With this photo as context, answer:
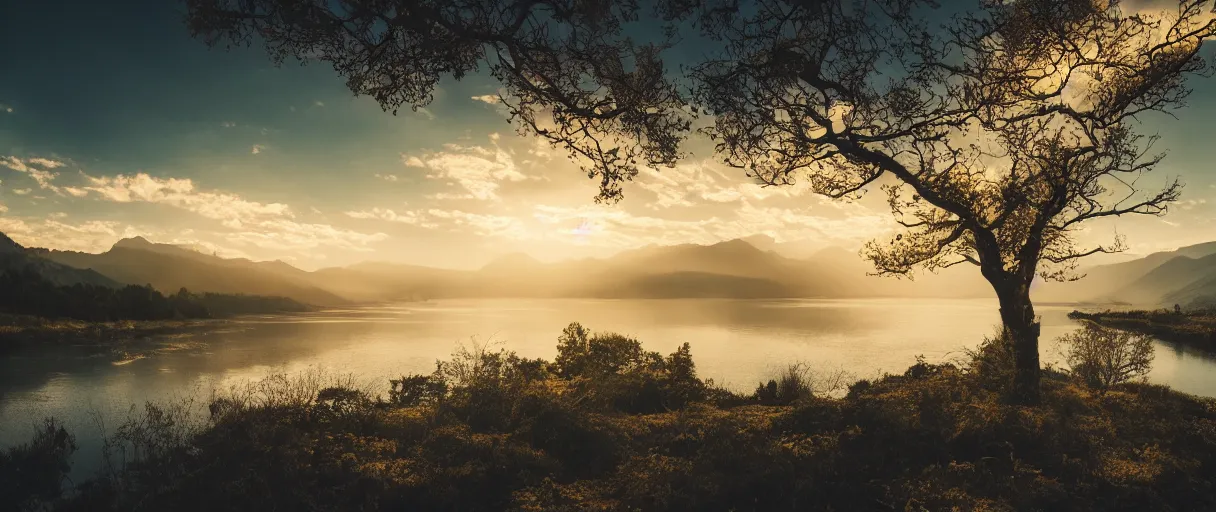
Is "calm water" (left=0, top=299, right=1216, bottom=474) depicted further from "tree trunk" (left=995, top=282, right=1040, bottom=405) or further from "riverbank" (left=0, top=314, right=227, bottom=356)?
"tree trunk" (left=995, top=282, right=1040, bottom=405)

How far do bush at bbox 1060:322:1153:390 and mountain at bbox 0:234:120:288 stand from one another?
253 ft

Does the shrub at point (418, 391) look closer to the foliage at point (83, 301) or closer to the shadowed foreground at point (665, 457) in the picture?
the shadowed foreground at point (665, 457)

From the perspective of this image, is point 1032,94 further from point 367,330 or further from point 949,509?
point 367,330

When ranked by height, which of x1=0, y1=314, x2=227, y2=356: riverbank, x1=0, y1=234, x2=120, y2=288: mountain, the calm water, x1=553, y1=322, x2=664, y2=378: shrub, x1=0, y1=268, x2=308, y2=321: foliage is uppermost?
x1=0, y1=234, x2=120, y2=288: mountain

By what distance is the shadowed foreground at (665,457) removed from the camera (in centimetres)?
812

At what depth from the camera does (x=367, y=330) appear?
63969 millimetres

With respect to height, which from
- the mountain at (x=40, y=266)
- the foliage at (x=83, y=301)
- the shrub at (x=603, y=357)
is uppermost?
the mountain at (x=40, y=266)

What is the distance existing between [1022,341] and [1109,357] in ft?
32.2

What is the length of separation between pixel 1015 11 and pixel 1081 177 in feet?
15.4

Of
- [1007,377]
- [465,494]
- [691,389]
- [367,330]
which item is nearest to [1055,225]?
[1007,377]

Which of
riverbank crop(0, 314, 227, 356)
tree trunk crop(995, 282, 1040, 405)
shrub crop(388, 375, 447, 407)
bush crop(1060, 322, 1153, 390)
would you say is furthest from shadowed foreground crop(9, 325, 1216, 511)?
riverbank crop(0, 314, 227, 356)

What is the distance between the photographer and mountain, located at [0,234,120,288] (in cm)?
6004

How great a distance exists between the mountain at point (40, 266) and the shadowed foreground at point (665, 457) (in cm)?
6221

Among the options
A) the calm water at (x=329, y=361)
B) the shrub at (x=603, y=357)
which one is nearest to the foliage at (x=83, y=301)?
the calm water at (x=329, y=361)
